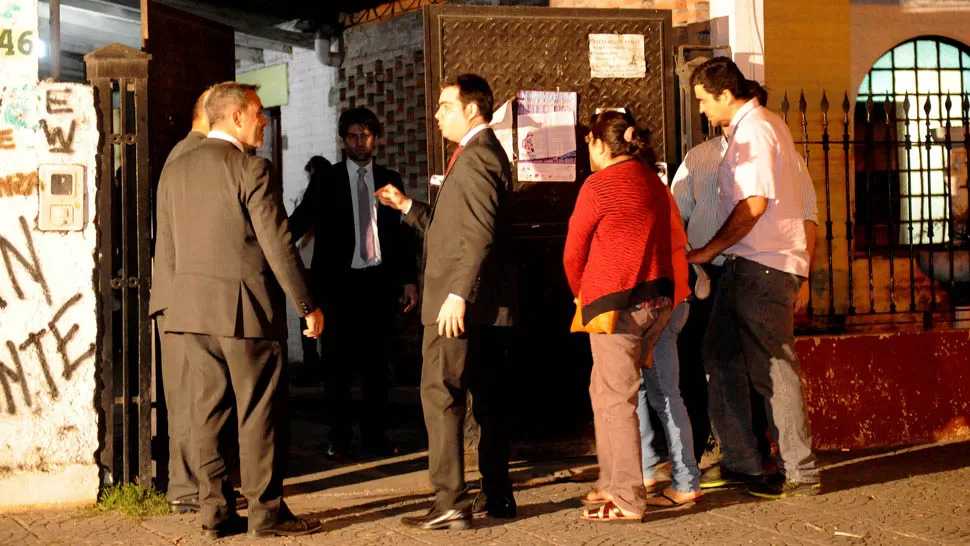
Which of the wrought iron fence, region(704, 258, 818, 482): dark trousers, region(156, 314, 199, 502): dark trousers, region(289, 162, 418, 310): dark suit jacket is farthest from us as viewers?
the wrought iron fence

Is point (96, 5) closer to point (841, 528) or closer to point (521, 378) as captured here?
point (521, 378)

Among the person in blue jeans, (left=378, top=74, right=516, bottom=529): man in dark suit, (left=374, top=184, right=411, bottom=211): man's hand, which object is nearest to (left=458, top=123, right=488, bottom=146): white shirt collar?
(left=378, top=74, right=516, bottom=529): man in dark suit

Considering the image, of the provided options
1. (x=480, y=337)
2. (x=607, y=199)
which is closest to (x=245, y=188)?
(x=480, y=337)

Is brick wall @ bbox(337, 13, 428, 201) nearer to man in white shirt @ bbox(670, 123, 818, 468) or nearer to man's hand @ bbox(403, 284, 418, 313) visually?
man's hand @ bbox(403, 284, 418, 313)

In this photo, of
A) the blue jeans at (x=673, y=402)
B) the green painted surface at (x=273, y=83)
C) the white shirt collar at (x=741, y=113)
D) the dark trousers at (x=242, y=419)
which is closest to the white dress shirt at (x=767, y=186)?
the white shirt collar at (x=741, y=113)

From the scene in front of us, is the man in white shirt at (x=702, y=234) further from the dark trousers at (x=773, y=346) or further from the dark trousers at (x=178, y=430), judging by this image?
the dark trousers at (x=178, y=430)

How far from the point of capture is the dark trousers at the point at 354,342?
279 inches

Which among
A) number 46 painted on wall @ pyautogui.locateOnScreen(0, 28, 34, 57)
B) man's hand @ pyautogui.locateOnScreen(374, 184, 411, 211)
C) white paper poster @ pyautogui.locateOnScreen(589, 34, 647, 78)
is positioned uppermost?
white paper poster @ pyautogui.locateOnScreen(589, 34, 647, 78)

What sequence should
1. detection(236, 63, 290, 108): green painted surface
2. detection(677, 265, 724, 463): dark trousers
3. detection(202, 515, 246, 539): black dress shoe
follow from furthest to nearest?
1. detection(236, 63, 290, 108): green painted surface
2. detection(677, 265, 724, 463): dark trousers
3. detection(202, 515, 246, 539): black dress shoe

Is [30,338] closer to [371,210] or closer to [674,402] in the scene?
[371,210]

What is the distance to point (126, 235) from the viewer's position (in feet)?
19.2

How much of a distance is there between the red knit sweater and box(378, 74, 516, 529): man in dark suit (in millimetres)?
366

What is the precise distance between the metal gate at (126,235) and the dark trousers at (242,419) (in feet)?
2.71

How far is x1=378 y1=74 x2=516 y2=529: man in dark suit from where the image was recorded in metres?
5.15
